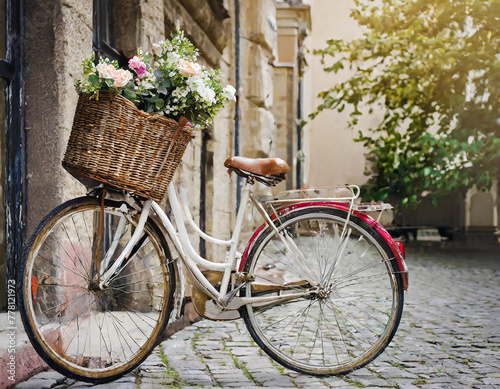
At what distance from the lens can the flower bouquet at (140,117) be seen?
2604 millimetres

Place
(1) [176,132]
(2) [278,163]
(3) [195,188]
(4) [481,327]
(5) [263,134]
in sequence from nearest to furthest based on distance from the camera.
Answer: (1) [176,132] → (2) [278,163] → (4) [481,327] → (3) [195,188] → (5) [263,134]

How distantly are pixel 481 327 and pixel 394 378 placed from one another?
171cm

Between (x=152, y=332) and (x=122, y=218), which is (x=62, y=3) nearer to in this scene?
(x=122, y=218)

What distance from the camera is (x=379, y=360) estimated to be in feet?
11.5

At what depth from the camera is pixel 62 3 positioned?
131 inches

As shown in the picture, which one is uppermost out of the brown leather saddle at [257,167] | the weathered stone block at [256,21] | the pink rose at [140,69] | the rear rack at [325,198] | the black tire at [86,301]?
the weathered stone block at [256,21]

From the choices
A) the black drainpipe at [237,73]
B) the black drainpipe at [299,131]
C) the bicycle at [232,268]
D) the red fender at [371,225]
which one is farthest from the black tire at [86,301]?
the black drainpipe at [299,131]

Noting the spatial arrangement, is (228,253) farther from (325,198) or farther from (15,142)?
(15,142)

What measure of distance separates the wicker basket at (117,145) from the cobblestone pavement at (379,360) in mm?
913

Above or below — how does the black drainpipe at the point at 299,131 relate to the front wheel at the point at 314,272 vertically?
above

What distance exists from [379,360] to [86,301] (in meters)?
1.56

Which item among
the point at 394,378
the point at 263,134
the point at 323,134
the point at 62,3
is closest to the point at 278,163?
the point at 394,378

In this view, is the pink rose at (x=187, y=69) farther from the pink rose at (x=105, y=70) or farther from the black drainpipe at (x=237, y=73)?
the black drainpipe at (x=237, y=73)

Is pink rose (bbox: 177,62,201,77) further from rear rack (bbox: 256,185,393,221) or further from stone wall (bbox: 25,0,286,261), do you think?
stone wall (bbox: 25,0,286,261)
